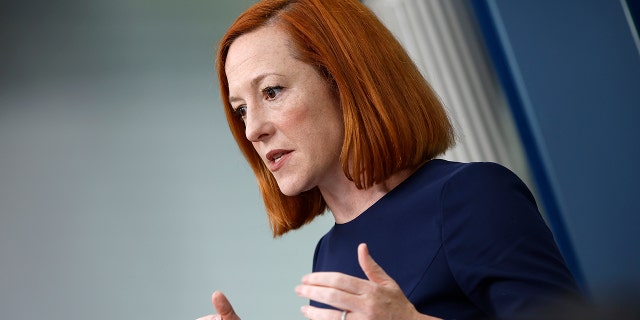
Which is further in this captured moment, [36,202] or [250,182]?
[250,182]

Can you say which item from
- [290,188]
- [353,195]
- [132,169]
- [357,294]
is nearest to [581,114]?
[353,195]

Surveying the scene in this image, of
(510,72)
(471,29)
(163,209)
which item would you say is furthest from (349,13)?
(163,209)

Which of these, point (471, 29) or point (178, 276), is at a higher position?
point (471, 29)

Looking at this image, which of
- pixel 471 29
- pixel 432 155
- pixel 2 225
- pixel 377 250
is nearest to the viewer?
pixel 377 250

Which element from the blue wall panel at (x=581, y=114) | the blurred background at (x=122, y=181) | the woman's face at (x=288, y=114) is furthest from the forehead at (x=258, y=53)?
the blurred background at (x=122, y=181)

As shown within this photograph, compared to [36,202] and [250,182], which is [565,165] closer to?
[250,182]

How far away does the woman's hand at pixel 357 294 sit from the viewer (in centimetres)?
96

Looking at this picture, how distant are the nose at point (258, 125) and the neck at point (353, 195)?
0.16m

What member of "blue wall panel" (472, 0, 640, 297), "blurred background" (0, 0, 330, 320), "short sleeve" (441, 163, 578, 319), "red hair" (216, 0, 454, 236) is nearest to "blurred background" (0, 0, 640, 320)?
"blurred background" (0, 0, 330, 320)

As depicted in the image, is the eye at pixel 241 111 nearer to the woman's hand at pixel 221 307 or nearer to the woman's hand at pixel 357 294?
the woman's hand at pixel 221 307

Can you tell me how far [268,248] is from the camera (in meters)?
4.05

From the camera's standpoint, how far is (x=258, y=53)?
1458 mm

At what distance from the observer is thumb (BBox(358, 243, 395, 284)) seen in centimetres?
99

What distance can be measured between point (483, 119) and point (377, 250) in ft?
6.61
